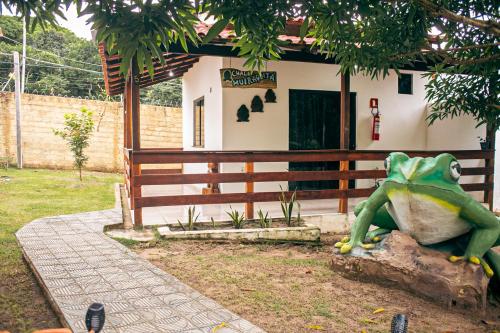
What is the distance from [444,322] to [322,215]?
356 centimetres

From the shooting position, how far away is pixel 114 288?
384 centimetres

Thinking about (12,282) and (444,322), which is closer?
(444,322)

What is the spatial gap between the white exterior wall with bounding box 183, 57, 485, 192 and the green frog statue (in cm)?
438

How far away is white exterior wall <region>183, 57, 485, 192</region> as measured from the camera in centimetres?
830

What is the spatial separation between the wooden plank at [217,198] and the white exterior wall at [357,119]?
1.56m

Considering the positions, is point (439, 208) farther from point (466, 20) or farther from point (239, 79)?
point (239, 79)

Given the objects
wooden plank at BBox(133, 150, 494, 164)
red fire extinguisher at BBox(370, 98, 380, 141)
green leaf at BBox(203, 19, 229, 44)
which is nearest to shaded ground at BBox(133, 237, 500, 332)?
wooden plank at BBox(133, 150, 494, 164)

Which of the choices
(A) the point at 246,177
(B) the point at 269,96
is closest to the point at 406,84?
(B) the point at 269,96

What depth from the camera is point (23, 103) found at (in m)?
15.4

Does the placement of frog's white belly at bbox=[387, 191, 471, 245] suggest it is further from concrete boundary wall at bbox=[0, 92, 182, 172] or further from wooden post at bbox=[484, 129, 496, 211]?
concrete boundary wall at bbox=[0, 92, 182, 172]

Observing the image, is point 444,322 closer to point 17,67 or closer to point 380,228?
point 380,228

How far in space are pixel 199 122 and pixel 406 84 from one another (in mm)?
4802

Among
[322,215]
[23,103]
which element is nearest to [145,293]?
[322,215]

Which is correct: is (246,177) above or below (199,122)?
below
